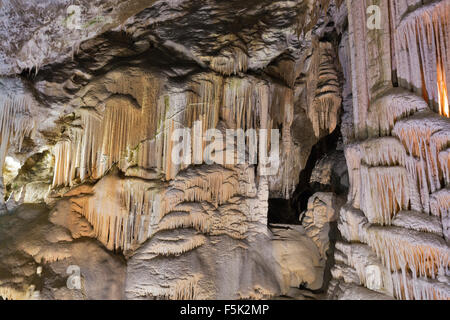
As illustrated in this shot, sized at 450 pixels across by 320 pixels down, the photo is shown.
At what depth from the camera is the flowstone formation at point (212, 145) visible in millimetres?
4566

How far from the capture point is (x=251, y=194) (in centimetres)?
674

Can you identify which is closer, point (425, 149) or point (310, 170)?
point (425, 149)

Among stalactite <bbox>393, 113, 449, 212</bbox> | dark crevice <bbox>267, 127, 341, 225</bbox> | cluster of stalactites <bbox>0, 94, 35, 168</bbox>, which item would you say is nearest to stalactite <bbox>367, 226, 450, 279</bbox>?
stalactite <bbox>393, 113, 449, 212</bbox>

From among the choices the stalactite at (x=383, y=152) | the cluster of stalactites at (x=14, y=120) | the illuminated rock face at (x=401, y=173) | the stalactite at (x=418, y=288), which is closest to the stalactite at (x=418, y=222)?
the illuminated rock face at (x=401, y=173)

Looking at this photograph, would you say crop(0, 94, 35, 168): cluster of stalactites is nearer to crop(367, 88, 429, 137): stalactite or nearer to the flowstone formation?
the flowstone formation

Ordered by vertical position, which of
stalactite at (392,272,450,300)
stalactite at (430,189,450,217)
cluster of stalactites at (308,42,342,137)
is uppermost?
cluster of stalactites at (308,42,342,137)

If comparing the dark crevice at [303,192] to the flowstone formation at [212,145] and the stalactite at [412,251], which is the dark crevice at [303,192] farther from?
the stalactite at [412,251]

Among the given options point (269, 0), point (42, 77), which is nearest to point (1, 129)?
point (42, 77)

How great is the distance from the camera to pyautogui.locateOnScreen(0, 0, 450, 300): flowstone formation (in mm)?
4566

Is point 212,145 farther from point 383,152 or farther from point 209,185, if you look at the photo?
point 383,152

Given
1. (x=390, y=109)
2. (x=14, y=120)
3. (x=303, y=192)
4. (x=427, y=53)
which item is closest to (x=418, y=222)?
(x=390, y=109)

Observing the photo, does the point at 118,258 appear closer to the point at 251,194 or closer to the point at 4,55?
the point at 251,194

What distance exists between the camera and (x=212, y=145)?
6762 millimetres
